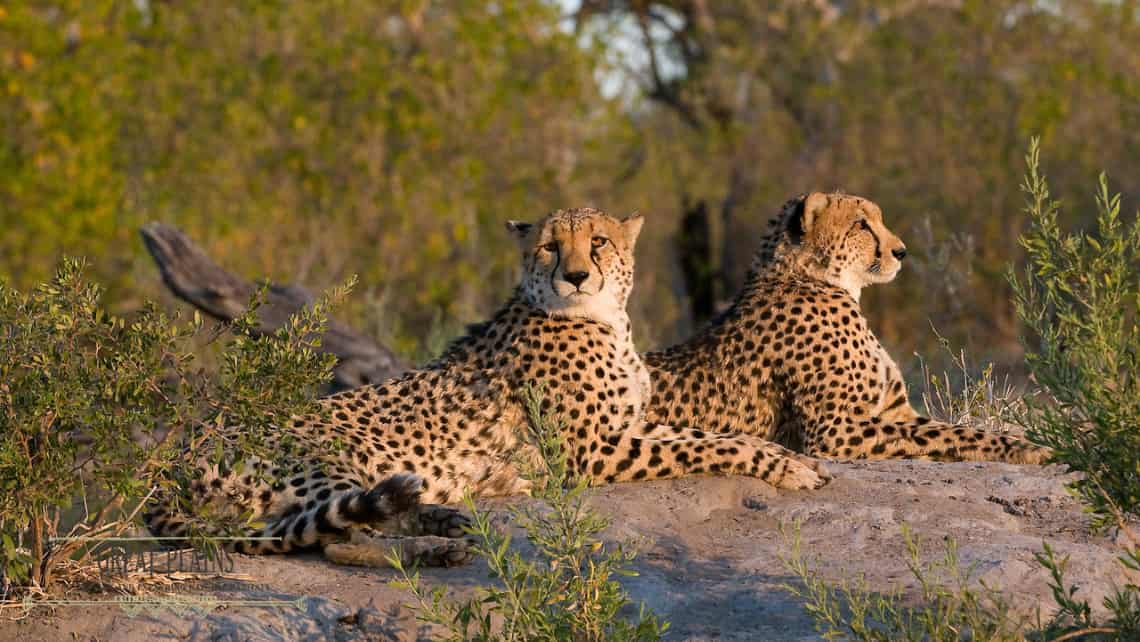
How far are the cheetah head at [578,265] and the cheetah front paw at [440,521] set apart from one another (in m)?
0.99

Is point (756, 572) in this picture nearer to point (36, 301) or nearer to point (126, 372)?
Result: point (126, 372)

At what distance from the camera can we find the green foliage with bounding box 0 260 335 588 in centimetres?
419

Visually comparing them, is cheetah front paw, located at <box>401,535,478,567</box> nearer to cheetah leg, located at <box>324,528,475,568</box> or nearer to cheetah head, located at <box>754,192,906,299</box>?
cheetah leg, located at <box>324,528,475,568</box>

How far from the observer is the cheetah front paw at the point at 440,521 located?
15.4 feet

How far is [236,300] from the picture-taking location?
8.20 m

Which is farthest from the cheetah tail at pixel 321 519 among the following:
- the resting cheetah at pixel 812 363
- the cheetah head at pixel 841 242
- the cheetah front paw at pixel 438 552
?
the cheetah head at pixel 841 242

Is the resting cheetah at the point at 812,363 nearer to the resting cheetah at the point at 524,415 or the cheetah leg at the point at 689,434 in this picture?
the cheetah leg at the point at 689,434

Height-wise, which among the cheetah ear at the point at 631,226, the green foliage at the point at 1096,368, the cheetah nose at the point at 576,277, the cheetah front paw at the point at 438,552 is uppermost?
the cheetah ear at the point at 631,226

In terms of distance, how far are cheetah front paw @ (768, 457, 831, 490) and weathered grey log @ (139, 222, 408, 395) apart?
133 inches

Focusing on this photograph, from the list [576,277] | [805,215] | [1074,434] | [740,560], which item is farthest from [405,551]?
[805,215]

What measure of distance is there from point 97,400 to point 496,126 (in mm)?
12175

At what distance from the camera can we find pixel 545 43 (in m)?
16.2

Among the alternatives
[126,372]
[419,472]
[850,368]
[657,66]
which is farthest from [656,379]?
[657,66]

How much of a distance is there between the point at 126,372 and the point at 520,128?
12.3 meters
